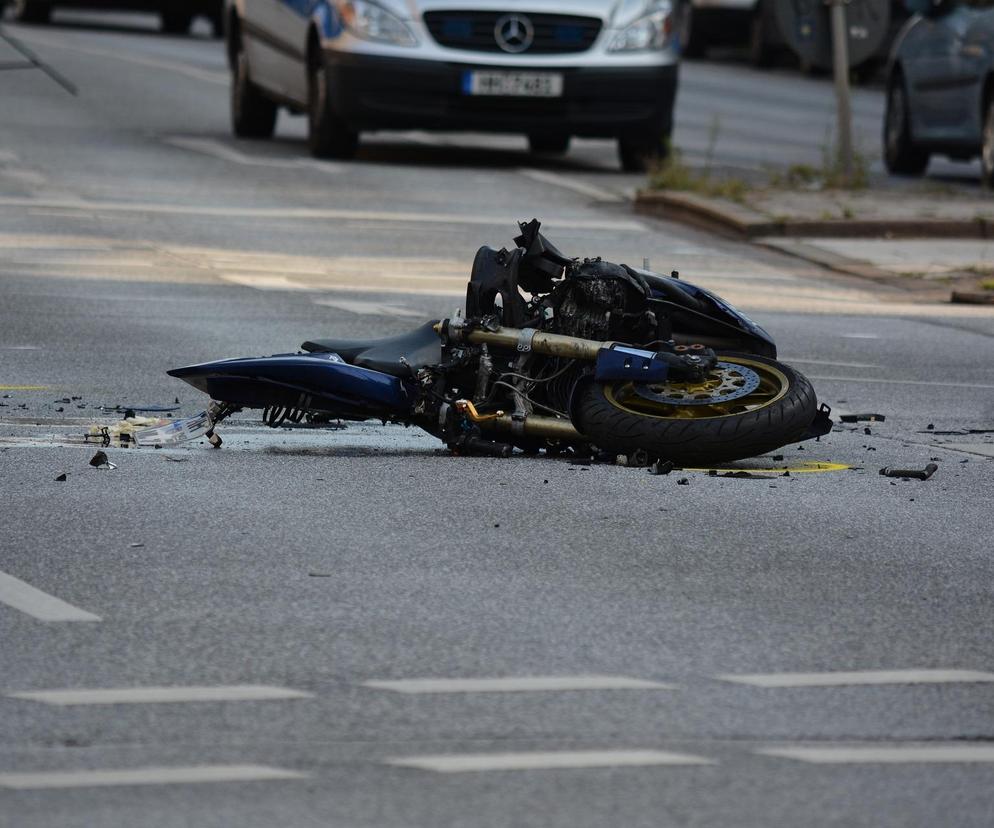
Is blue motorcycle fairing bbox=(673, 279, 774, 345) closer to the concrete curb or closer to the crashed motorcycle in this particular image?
the crashed motorcycle

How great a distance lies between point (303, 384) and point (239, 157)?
13187 millimetres

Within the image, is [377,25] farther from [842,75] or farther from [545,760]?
[545,760]

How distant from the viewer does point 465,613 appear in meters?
5.96

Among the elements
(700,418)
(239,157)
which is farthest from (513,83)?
(700,418)

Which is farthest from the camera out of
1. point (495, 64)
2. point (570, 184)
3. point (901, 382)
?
point (570, 184)

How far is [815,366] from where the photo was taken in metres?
11.3

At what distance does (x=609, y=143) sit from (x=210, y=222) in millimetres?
9117

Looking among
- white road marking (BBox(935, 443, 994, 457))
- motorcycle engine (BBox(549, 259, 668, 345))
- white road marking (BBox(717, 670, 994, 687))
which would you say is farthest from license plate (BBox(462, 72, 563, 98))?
white road marking (BBox(717, 670, 994, 687))

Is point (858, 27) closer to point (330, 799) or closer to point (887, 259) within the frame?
point (887, 259)

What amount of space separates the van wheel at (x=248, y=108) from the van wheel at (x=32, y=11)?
1816cm

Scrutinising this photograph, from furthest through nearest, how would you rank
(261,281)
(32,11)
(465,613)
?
1. (32,11)
2. (261,281)
3. (465,613)

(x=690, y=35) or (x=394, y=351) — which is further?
(x=690, y=35)

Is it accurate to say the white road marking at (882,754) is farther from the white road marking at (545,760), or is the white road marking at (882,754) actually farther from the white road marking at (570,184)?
the white road marking at (570,184)

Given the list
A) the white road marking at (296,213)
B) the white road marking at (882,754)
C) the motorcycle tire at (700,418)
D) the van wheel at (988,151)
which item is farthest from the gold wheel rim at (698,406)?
Result: the van wheel at (988,151)
